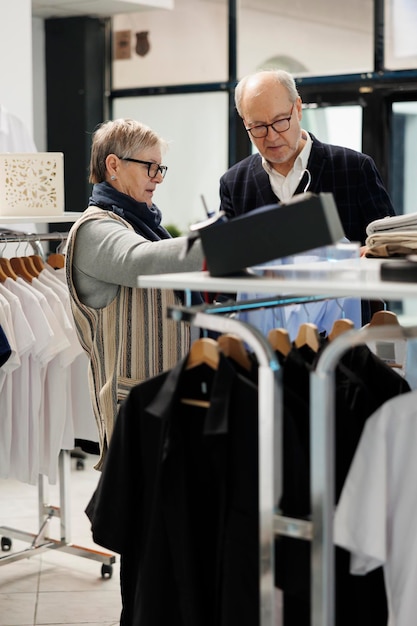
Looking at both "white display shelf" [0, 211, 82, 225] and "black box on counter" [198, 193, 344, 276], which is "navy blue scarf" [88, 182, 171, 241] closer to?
"white display shelf" [0, 211, 82, 225]

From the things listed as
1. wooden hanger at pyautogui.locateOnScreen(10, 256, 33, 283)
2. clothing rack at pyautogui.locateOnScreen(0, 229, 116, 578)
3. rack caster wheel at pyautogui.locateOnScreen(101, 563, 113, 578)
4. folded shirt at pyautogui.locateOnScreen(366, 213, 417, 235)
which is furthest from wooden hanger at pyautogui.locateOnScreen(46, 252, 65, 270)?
folded shirt at pyautogui.locateOnScreen(366, 213, 417, 235)

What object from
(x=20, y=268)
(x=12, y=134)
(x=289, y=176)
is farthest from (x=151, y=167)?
(x=12, y=134)

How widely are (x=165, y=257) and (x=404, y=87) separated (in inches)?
142

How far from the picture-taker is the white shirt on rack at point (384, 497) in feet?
6.20

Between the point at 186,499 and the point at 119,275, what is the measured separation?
817mm

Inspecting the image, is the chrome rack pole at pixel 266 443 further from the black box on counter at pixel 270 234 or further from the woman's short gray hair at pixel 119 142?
the woman's short gray hair at pixel 119 142

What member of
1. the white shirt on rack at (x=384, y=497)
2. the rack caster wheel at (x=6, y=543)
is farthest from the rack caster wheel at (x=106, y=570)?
the white shirt on rack at (x=384, y=497)

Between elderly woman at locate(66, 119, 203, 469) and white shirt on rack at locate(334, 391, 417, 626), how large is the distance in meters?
0.90

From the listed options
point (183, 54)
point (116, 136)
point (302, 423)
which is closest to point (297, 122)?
point (116, 136)

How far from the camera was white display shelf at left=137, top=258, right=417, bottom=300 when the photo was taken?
5.62 ft

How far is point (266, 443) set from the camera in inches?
74.7

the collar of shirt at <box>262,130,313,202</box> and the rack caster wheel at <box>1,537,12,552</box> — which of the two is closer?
the collar of shirt at <box>262,130,313,202</box>

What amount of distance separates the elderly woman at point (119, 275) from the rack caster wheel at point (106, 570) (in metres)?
1.14

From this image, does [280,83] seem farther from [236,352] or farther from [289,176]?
[236,352]
